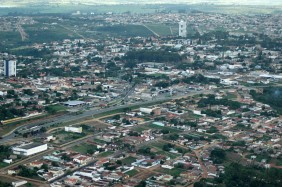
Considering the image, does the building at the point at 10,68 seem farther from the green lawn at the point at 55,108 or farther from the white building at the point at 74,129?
the white building at the point at 74,129

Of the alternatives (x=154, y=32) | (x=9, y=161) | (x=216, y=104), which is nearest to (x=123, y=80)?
(x=216, y=104)

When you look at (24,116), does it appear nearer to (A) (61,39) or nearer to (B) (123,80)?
(B) (123,80)

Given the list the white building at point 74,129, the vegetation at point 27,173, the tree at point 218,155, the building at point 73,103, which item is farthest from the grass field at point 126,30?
the vegetation at point 27,173

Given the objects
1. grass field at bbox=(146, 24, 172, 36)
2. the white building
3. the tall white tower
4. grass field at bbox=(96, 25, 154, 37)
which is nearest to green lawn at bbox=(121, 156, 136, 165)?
the white building

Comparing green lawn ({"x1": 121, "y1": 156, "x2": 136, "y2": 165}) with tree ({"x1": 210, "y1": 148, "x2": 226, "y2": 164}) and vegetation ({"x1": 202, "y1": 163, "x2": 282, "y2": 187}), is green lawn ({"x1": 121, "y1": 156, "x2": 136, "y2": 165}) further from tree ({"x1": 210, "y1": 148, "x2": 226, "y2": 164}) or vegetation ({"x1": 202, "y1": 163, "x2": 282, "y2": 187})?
vegetation ({"x1": 202, "y1": 163, "x2": 282, "y2": 187})

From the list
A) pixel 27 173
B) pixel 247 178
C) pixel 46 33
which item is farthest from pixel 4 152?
pixel 46 33

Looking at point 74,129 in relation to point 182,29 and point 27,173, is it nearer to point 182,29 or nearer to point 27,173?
point 27,173
